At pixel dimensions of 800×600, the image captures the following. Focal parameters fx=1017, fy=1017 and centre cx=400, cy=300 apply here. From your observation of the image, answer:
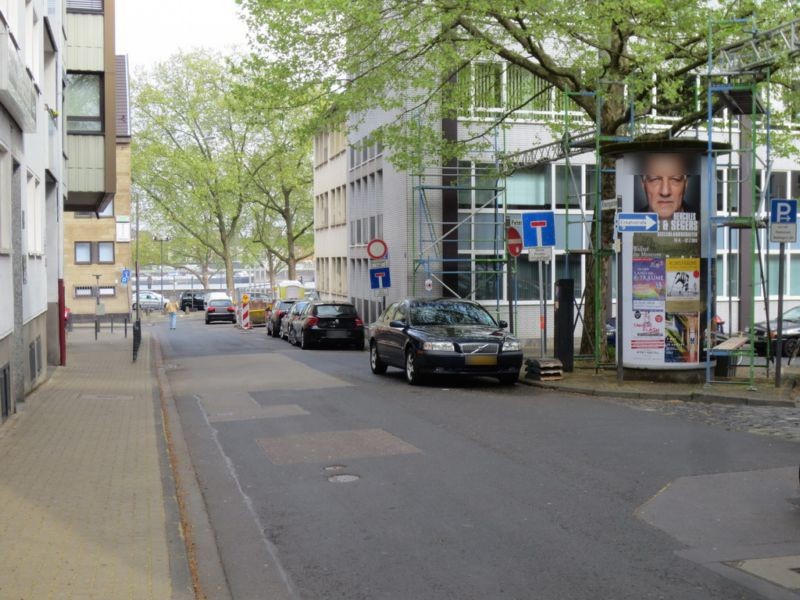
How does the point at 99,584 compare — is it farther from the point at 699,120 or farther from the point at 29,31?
the point at 699,120

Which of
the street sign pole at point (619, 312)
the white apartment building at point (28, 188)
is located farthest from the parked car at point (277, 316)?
the street sign pole at point (619, 312)

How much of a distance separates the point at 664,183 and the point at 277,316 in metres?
25.0

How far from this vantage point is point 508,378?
17.4 metres

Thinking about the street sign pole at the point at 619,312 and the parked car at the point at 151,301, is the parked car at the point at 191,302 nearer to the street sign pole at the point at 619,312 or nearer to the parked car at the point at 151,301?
the parked car at the point at 151,301

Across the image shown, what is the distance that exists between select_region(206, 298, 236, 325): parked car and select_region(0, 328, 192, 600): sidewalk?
43.5 metres

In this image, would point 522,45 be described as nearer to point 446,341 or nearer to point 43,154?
point 446,341

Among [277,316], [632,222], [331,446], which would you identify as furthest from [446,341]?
[277,316]

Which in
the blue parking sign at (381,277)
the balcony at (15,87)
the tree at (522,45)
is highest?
the tree at (522,45)

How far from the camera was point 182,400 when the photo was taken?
16.5m

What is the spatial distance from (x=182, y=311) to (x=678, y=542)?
79.6 metres

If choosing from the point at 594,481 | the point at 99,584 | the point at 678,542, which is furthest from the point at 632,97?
the point at 99,584

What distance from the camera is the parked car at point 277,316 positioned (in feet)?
129

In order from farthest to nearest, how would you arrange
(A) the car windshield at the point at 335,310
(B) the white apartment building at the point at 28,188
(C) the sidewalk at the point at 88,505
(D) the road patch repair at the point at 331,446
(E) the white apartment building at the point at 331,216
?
(E) the white apartment building at the point at 331,216 < (A) the car windshield at the point at 335,310 < (B) the white apartment building at the point at 28,188 < (D) the road patch repair at the point at 331,446 < (C) the sidewalk at the point at 88,505

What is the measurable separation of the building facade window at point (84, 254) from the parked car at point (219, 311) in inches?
299
